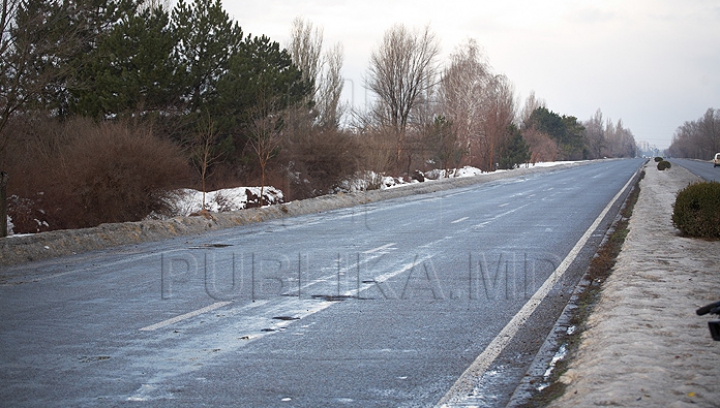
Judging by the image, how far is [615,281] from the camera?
366 inches

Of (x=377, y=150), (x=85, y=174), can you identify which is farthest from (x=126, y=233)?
(x=377, y=150)

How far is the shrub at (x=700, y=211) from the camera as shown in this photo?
1330 cm

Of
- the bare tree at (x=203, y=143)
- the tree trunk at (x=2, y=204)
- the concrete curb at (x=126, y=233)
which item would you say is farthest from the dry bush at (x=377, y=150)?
the tree trunk at (x=2, y=204)

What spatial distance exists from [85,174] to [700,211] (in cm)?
1540

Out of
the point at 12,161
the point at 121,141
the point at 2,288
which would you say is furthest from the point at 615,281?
the point at 12,161

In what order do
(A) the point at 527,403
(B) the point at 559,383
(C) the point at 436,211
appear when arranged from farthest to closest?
(C) the point at 436,211, (B) the point at 559,383, (A) the point at 527,403

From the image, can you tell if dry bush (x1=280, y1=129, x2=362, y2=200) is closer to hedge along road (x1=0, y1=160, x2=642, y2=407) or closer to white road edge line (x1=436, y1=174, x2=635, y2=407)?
hedge along road (x1=0, y1=160, x2=642, y2=407)

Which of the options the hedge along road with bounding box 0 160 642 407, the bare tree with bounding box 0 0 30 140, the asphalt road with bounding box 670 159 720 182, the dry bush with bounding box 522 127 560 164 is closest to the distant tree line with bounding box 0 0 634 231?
the bare tree with bounding box 0 0 30 140

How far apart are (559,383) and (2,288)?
7593 millimetres

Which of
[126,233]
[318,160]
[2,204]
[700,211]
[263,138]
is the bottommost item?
[126,233]

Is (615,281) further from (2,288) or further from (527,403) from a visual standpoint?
(2,288)

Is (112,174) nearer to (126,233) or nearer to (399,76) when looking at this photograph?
(126,233)

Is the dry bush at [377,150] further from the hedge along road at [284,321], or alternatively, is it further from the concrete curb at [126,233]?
the hedge along road at [284,321]

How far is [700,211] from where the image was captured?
1360cm
